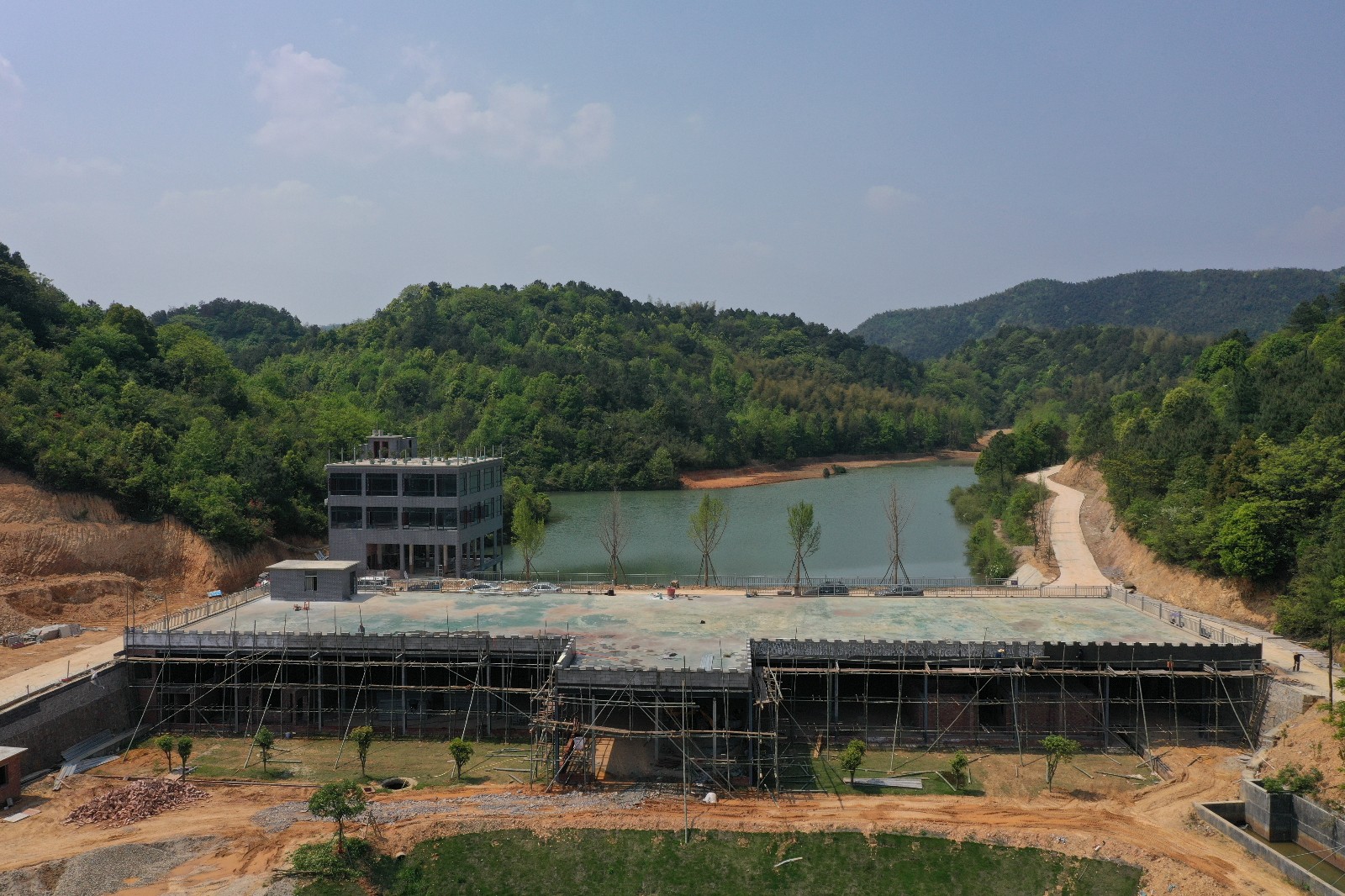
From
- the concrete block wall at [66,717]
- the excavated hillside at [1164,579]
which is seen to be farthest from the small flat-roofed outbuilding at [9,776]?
the excavated hillside at [1164,579]

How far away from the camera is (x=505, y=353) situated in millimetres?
117938

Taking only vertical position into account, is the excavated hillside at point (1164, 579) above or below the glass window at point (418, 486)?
below

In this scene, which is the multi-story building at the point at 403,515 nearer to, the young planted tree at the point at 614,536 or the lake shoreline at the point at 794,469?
the young planted tree at the point at 614,536

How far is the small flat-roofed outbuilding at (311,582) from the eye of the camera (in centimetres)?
3484

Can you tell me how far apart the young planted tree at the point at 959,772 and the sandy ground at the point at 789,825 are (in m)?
0.74

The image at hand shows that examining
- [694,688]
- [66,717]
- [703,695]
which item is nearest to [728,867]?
[694,688]

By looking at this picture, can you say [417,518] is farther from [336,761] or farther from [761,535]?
[761,535]

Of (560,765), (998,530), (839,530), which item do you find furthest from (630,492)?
(560,765)

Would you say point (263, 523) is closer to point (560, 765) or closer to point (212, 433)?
point (212, 433)

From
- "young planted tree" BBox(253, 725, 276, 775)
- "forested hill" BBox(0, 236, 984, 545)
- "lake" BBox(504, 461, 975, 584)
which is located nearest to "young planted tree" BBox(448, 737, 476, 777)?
"young planted tree" BBox(253, 725, 276, 775)

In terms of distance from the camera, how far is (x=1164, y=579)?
41.1 metres

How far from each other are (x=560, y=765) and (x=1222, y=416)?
4172 cm

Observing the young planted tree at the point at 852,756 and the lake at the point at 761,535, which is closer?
the young planted tree at the point at 852,756

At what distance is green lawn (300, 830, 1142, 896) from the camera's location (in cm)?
2047
